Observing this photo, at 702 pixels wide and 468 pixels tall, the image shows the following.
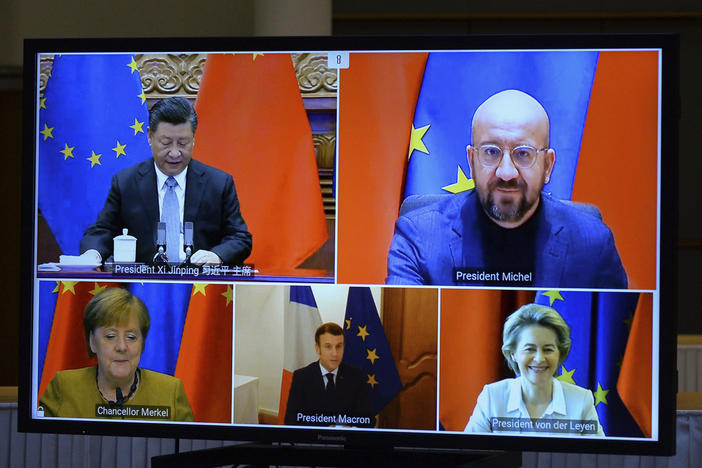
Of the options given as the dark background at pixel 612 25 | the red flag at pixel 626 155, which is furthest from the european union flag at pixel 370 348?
the dark background at pixel 612 25

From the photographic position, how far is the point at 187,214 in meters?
1.82

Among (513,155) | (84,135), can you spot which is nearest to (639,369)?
(513,155)

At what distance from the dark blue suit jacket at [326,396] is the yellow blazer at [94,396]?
22cm

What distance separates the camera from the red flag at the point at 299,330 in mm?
1787

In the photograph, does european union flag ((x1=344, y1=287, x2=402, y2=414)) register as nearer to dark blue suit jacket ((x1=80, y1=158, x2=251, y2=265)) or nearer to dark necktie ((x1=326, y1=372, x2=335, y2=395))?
dark necktie ((x1=326, y1=372, x2=335, y2=395))

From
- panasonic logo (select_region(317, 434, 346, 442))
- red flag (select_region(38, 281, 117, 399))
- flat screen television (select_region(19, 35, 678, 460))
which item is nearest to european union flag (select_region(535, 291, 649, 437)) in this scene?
flat screen television (select_region(19, 35, 678, 460))

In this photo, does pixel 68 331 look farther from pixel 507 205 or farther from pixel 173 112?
pixel 507 205

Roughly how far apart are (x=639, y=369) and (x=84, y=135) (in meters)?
1.18

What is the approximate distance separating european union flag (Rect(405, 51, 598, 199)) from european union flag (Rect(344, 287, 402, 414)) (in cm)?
23

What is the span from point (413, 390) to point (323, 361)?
0.18m

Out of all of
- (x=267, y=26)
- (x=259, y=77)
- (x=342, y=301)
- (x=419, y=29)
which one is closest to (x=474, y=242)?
(x=342, y=301)

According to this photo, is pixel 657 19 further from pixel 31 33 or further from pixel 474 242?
pixel 474 242

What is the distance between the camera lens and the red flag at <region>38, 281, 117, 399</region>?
185 cm

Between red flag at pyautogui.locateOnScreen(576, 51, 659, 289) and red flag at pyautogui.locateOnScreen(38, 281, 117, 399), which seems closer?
red flag at pyautogui.locateOnScreen(576, 51, 659, 289)
